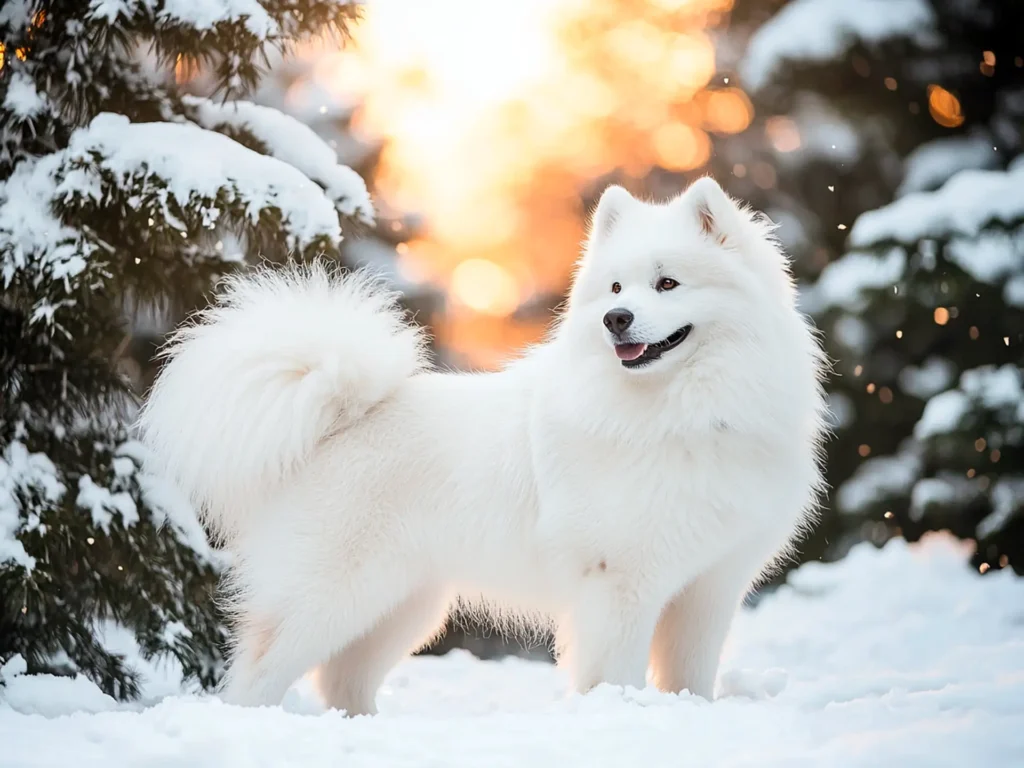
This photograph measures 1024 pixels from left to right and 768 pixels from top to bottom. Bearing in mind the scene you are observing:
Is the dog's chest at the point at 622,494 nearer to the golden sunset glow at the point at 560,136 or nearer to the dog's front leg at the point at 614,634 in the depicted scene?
the dog's front leg at the point at 614,634

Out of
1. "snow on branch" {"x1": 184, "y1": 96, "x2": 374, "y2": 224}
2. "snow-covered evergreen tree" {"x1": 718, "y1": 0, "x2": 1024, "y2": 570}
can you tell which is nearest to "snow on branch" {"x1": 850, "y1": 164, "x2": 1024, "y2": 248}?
"snow-covered evergreen tree" {"x1": 718, "y1": 0, "x2": 1024, "y2": 570}

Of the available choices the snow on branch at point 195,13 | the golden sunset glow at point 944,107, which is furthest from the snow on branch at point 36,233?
the golden sunset glow at point 944,107

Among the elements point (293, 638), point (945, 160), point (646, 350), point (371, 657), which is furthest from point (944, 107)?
point (293, 638)

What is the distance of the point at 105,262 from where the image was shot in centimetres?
416

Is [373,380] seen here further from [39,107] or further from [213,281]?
[39,107]

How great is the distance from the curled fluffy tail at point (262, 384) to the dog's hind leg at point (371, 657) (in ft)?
2.44

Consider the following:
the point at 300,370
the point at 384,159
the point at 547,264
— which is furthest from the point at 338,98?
the point at 300,370

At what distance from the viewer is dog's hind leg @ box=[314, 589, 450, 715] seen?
436 centimetres

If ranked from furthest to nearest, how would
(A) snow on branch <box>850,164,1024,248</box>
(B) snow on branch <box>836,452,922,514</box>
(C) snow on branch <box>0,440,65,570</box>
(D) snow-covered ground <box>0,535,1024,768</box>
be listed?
1. (B) snow on branch <box>836,452,922,514</box>
2. (A) snow on branch <box>850,164,1024,248</box>
3. (C) snow on branch <box>0,440,65,570</box>
4. (D) snow-covered ground <box>0,535,1024,768</box>

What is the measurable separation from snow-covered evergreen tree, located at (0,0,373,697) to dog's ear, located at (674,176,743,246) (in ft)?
5.36

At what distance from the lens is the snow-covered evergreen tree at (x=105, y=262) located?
413 cm

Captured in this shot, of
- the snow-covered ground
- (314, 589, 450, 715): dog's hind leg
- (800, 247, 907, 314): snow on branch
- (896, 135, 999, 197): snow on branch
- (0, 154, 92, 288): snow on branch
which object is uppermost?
(896, 135, 999, 197): snow on branch

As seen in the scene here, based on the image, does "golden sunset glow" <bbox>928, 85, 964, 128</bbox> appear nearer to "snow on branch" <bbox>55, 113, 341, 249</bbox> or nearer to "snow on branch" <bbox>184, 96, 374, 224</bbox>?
"snow on branch" <bbox>184, 96, 374, 224</bbox>

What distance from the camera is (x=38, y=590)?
3.91 metres
